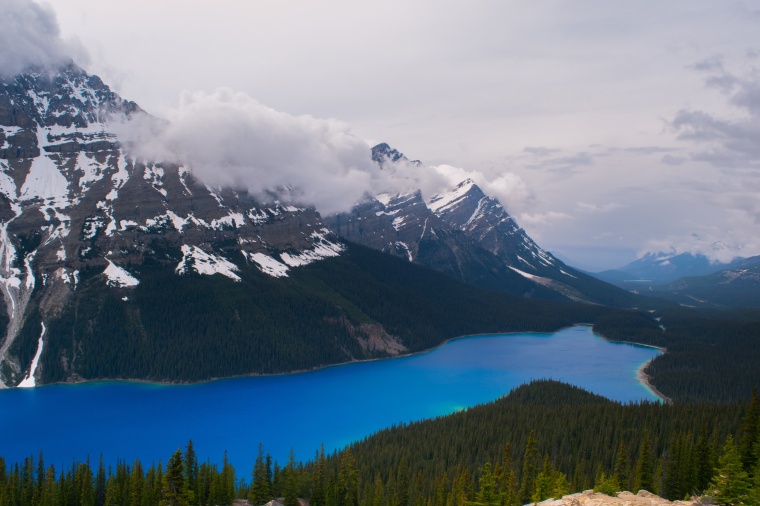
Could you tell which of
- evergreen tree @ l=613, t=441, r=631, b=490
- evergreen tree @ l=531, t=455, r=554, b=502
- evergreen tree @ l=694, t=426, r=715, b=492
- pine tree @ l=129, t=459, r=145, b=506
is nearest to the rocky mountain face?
pine tree @ l=129, t=459, r=145, b=506

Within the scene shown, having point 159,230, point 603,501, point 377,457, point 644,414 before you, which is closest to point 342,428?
point 377,457

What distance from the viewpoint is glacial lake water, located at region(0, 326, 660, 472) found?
92.8 m

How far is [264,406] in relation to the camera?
119m

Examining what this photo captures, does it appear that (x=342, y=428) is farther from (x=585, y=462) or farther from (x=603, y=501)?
(x=603, y=501)

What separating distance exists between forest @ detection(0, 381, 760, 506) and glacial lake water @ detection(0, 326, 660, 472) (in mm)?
11523

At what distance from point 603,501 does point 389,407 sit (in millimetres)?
88565

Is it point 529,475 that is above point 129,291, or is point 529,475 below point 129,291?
below

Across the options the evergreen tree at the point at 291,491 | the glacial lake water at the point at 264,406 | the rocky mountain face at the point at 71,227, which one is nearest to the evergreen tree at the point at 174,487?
the evergreen tree at the point at 291,491

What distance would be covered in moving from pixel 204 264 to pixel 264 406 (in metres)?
71.7

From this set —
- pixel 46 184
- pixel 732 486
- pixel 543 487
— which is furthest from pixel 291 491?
pixel 46 184

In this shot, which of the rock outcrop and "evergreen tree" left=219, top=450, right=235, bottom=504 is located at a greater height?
the rock outcrop

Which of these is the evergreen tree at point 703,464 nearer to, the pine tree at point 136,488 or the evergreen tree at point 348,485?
the evergreen tree at point 348,485

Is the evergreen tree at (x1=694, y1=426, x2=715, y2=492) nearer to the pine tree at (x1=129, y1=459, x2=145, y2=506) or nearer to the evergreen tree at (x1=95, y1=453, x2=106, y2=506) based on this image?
the pine tree at (x1=129, y1=459, x2=145, y2=506)

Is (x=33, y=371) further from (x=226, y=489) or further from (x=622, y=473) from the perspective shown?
(x=622, y=473)
